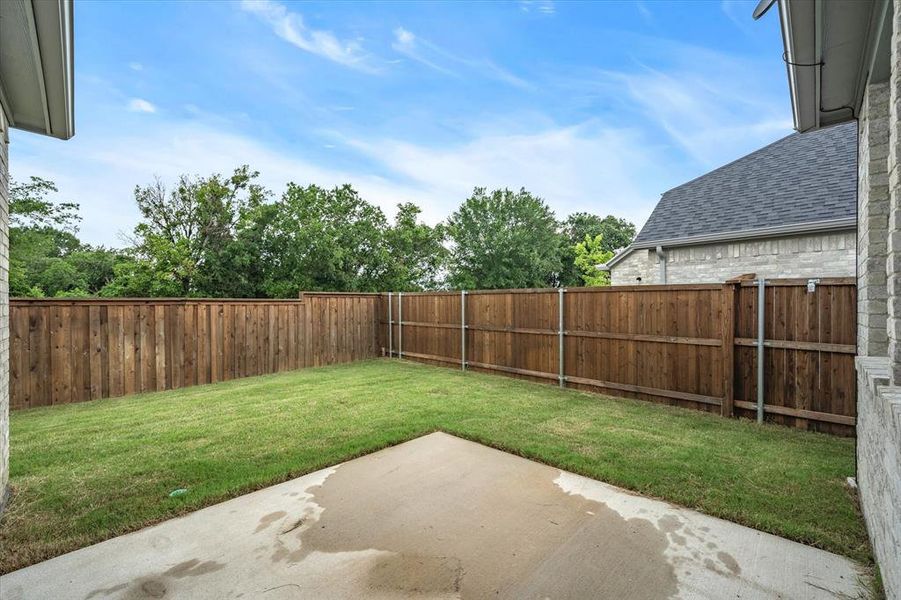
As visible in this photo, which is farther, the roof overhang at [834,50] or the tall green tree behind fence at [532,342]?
the tall green tree behind fence at [532,342]

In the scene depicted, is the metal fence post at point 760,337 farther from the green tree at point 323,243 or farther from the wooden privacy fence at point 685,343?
the green tree at point 323,243

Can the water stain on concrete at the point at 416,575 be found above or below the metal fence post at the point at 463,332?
below

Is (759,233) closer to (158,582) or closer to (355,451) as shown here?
(355,451)

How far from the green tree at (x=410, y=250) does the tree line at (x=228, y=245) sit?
0.14 feet

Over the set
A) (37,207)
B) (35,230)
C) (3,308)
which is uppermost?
(37,207)

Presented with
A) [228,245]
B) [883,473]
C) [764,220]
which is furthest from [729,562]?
[228,245]

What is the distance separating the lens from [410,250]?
17938 millimetres

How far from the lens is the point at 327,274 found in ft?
49.2

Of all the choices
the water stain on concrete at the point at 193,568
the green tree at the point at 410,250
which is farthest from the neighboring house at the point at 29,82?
the green tree at the point at 410,250

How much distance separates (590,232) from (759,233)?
24.6 metres

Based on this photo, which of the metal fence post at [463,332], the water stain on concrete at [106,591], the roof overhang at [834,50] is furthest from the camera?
the metal fence post at [463,332]

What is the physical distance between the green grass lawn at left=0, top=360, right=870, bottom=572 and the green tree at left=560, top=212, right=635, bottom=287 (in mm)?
22189

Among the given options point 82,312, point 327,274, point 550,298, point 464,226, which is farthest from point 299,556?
point 464,226

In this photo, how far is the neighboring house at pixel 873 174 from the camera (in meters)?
1.69
